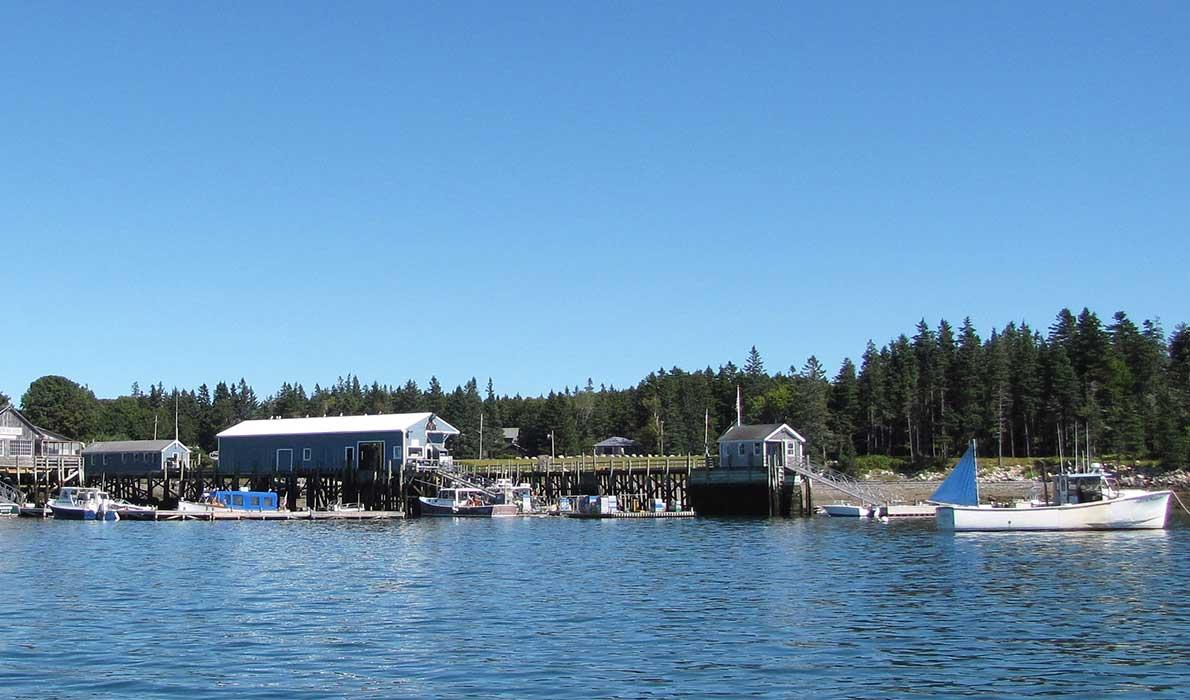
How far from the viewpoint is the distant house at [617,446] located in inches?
6683

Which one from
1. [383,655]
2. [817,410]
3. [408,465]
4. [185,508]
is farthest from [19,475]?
[383,655]

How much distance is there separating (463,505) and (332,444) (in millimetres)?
15829

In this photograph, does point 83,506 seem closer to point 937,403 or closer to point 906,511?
point 906,511

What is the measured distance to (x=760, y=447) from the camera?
9812cm

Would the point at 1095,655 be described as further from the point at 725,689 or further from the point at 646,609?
the point at 646,609

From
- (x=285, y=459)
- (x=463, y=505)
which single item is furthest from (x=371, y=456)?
(x=463, y=505)

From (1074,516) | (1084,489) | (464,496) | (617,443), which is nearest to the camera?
(1074,516)

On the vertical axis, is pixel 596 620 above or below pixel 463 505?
below

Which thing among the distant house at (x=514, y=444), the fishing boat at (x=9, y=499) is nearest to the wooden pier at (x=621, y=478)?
the fishing boat at (x=9, y=499)

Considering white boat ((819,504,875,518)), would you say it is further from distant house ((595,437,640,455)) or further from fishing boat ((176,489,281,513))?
distant house ((595,437,640,455))

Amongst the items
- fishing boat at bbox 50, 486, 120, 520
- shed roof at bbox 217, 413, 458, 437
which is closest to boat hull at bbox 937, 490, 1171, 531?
shed roof at bbox 217, 413, 458, 437

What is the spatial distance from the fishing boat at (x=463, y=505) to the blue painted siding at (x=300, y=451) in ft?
18.9

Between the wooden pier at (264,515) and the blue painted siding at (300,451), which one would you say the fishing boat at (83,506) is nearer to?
the wooden pier at (264,515)

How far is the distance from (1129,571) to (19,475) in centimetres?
9644
